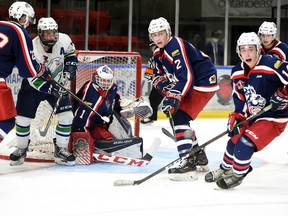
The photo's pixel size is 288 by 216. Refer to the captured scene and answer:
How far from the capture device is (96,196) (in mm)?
3842

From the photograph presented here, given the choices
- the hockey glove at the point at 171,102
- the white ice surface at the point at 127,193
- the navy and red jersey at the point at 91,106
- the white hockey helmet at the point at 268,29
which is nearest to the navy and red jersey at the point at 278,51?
the white hockey helmet at the point at 268,29

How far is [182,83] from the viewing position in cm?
439

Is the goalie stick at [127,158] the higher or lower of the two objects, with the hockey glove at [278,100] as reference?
lower

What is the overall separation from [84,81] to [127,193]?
1.47 meters

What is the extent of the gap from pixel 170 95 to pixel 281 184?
2.69ft

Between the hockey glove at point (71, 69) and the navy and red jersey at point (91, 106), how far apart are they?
19 cm

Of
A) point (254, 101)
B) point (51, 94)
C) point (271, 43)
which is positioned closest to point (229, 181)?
point (254, 101)

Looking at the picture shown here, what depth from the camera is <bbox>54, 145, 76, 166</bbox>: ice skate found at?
4805mm

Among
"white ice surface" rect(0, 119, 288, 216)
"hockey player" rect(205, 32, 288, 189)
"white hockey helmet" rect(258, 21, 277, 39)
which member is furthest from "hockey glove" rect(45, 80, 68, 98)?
"white hockey helmet" rect(258, 21, 277, 39)

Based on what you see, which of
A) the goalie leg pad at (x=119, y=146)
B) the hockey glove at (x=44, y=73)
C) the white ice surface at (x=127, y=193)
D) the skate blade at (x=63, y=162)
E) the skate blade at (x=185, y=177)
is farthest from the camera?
the goalie leg pad at (x=119, y=146)

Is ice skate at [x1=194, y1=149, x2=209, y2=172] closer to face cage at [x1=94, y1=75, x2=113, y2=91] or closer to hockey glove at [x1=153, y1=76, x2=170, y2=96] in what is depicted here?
hockey glove at [x1=153, y1=76, x2=170, y2=96]

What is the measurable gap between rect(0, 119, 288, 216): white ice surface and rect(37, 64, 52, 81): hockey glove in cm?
58

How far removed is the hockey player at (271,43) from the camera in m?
5.33

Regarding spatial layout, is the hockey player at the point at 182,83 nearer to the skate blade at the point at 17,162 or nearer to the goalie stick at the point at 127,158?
the goalie stick at the point at 127,158
